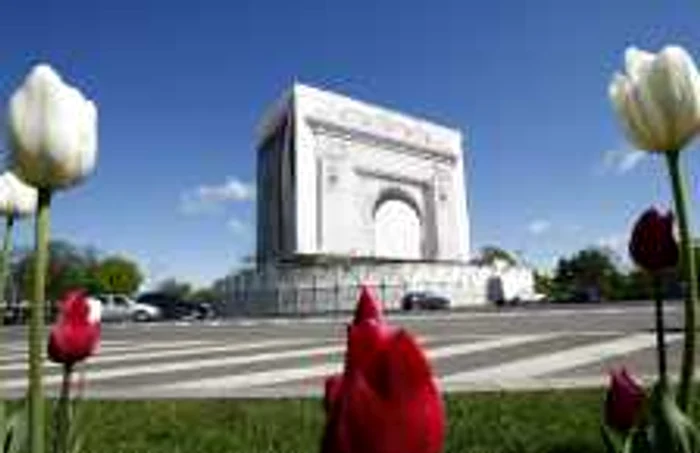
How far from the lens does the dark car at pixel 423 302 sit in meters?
56.4

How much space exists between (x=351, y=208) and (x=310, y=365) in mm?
65484

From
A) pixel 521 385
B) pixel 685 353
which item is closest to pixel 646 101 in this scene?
pixel 685 353

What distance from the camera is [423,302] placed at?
56.8m

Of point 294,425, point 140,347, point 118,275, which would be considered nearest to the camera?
point 294,425

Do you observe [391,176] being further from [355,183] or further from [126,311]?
[126,311]

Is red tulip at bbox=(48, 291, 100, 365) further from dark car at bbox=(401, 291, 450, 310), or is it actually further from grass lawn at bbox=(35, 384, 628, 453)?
dark car at bbox=(401, 291, 450, 310)

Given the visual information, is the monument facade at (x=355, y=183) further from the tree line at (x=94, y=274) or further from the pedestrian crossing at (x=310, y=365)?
the pedestrian crossing at (x=310, y=365)

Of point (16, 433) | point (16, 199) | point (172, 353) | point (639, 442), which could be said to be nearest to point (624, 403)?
point (639, 442)

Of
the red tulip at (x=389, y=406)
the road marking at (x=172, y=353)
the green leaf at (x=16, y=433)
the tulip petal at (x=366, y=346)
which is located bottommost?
the road marking at (x=172, y=353)

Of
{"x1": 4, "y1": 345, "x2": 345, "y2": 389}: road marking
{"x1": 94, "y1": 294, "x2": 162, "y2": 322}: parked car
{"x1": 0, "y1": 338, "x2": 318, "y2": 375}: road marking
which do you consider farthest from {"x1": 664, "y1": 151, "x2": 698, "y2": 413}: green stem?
{"x1": 94, "y1": 294, "x2": 162, "y2": 322}: parked car

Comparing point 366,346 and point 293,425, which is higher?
point 366,346

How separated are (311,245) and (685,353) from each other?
2886 inches

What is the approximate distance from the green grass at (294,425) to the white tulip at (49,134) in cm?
401

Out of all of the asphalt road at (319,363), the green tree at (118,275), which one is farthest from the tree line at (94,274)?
the asphalt road at (319,363)
